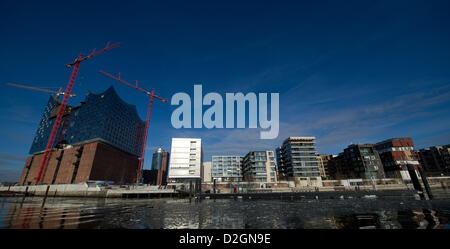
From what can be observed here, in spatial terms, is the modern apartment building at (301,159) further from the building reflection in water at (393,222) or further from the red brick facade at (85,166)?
the red brick facade at (85,166)

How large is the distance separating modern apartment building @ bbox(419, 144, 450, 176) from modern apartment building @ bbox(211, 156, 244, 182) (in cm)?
11542

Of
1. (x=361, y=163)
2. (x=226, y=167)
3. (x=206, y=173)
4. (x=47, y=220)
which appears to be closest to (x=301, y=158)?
(x=361, y=163)

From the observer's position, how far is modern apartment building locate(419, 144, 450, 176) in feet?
362

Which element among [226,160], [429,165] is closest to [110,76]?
[226,160]

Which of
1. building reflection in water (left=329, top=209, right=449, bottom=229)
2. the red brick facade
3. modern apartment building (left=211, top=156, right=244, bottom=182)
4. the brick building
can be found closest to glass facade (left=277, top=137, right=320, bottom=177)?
modern apartment building (left=211, top=156, right=244, bottom=182)

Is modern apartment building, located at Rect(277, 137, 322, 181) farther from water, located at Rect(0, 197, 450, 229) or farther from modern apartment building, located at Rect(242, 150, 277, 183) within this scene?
water, located at Rect(0, 197, 450, 229)

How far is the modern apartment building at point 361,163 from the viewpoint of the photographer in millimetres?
94800

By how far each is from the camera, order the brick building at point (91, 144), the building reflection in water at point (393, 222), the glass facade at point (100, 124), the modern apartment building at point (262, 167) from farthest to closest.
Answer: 1. the glass facade at point (100, 124)
2. the modern apartment building at point (262, 167)
3. the brick building at point (91, 144)
4. the building reflection in water at point (393, 222)

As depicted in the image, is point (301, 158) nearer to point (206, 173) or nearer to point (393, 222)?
point (206, 173)

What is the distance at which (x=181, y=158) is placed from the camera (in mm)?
105125

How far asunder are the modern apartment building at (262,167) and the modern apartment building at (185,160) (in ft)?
99.4

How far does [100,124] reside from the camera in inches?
4240

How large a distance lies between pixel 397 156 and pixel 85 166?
157m

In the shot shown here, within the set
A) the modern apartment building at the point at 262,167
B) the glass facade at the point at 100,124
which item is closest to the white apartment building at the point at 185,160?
the modern apartment building at the point at 262,167
